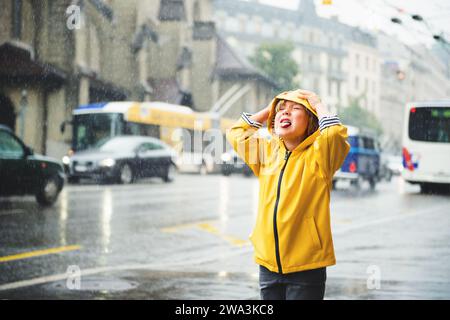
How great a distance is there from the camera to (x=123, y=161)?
2512 cm

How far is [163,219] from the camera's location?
569 inches

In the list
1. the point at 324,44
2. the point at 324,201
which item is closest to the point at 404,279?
the point at 324,201

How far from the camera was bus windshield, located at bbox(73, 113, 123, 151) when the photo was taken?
93.1 feet

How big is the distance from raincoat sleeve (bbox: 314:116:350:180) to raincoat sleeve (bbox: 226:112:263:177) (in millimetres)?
402

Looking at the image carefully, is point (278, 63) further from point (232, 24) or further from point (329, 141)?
point (329, 141)

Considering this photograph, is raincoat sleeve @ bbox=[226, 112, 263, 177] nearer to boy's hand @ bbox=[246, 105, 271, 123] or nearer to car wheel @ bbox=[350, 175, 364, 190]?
boy's hand @ bbox=[246, 105, 271, 123]

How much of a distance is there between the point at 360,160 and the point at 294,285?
2365cm

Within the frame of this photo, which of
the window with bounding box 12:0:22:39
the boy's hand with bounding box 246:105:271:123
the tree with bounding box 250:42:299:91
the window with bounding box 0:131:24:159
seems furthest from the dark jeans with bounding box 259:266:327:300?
the tree with bounding box 250:42:299:91

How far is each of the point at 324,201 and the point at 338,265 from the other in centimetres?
537

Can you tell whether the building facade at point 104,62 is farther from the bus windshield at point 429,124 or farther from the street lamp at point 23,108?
the bus windshield at point 429,124

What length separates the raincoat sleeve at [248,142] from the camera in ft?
13.9

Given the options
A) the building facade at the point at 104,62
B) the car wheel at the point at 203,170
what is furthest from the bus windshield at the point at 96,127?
the car wheel at the point at 203,170

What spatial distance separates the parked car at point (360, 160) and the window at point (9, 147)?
40.9 ft
